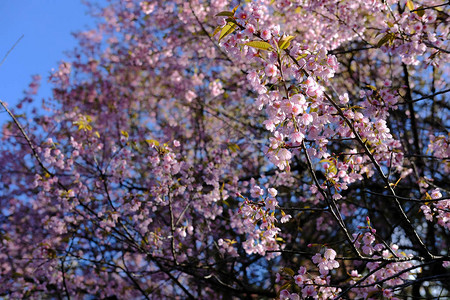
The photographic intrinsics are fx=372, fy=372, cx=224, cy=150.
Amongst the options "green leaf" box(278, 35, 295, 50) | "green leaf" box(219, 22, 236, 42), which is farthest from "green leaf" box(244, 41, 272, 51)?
"green leaf" box(219, 22, 236, 42)

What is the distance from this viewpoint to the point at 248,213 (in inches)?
106

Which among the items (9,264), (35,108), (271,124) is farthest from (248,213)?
(35,108)

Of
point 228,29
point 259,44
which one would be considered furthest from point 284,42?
point 228,29

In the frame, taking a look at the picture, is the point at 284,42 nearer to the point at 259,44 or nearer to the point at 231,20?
the point at 259,44

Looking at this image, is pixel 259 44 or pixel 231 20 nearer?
pixel 259 44

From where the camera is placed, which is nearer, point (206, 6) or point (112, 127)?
point (206, 6)

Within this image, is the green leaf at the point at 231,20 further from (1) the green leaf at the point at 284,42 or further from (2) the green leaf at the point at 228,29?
(1) the green leaf at the point at 284,42

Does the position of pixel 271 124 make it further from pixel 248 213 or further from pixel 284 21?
pixel 284 21

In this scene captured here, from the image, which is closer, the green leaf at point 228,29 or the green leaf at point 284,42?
the green leaf at point 284,42

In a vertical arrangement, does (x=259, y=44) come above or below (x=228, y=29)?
below

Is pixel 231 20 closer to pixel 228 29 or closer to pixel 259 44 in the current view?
pixel 228 29

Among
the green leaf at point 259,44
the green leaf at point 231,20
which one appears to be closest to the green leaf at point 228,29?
the green leaf at point 231,20

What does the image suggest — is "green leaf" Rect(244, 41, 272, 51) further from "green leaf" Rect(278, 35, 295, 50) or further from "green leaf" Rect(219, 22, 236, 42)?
"green leaf" Rect(219, 22, 236, 42)

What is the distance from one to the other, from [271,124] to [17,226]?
24.4 feet
